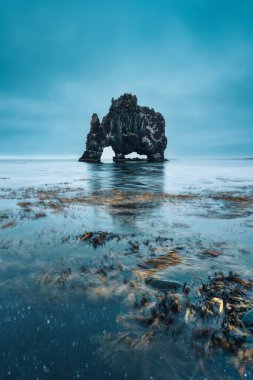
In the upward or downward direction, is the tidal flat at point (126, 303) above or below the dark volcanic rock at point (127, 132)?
below

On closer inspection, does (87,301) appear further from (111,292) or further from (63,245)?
(63,245)

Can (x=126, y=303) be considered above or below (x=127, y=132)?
below

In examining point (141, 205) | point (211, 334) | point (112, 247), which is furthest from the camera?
point (141, 205)

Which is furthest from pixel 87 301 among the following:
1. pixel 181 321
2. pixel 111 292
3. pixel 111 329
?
pixel 181 321

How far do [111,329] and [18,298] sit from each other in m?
2.62

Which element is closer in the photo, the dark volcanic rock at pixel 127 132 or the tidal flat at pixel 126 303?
the tidal flat at pixel 126 303

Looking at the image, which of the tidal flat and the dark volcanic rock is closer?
the tidal flat

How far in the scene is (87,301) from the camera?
6.48 metres

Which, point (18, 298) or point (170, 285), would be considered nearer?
point (18, 298)

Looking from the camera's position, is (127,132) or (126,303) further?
(127,132)

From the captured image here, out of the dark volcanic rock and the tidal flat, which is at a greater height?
the dark volcanic rock

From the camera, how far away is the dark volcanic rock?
12888cm

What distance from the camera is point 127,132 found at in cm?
12900

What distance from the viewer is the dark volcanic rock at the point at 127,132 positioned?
423 feet
